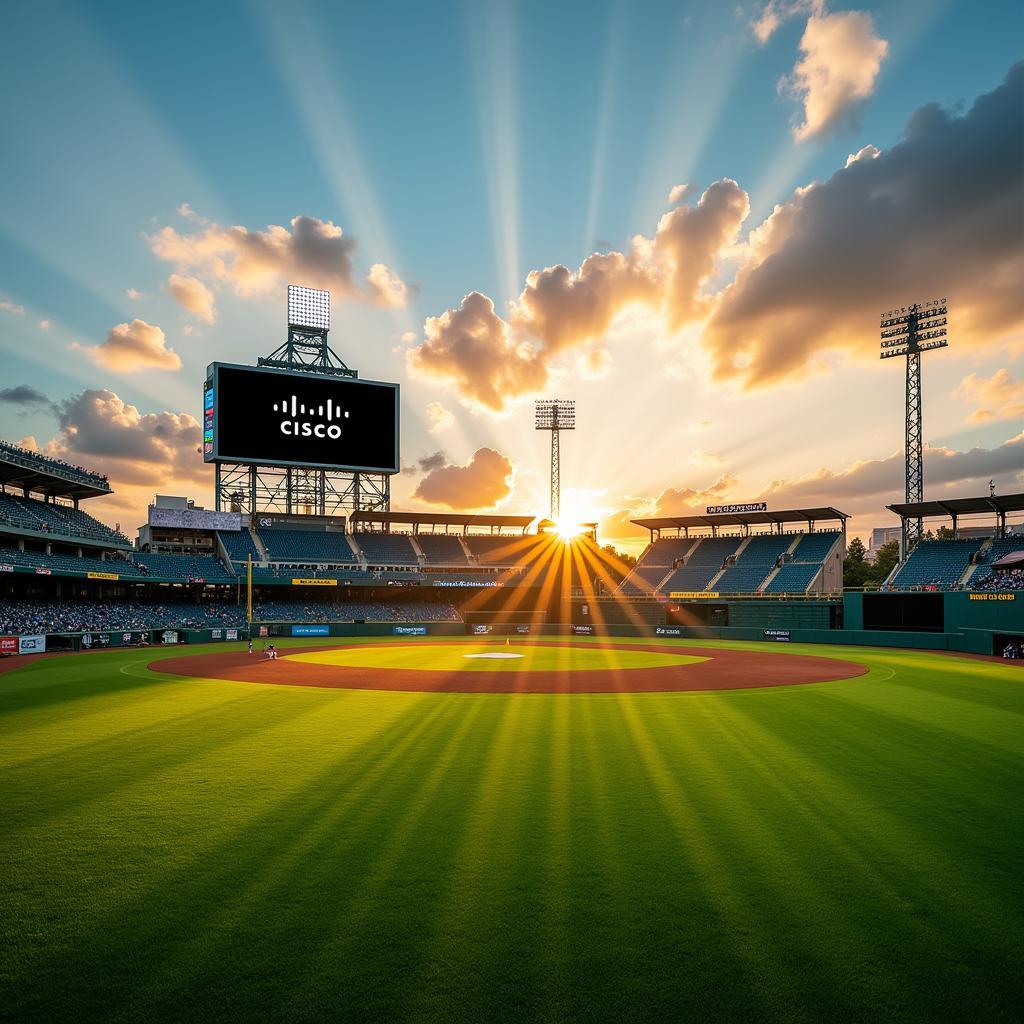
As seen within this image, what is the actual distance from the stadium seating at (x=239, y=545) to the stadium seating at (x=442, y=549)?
1879 cm

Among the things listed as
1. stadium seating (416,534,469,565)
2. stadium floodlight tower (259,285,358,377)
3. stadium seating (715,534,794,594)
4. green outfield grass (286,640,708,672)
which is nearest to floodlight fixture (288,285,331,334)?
stadium floodlight tower (259,285,358,377)

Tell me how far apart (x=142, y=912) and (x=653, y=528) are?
68718 mm

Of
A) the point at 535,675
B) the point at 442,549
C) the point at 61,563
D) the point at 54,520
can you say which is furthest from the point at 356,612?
the point at 535,675

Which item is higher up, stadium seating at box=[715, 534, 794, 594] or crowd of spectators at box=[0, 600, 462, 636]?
stadium seating at box=[715, 534, 794, 594]

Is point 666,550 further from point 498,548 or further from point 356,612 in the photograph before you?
point 356,612

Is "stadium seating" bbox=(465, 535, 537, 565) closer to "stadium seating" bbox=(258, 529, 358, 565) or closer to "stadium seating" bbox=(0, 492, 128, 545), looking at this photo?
"stadium seating" bbox=(258, 529, 358, 565)

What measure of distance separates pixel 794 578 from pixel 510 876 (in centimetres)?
5688

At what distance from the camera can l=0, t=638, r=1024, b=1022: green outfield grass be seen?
208 inches

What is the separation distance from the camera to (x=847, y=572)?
89.4 metres

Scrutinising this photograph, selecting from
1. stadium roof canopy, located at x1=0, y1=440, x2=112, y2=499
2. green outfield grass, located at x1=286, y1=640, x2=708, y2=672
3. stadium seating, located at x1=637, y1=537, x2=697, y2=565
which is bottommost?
green outfield grass, located at x1=286, y1=640, x2=708, y2=672

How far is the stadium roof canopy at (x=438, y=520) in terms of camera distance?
7050 cm

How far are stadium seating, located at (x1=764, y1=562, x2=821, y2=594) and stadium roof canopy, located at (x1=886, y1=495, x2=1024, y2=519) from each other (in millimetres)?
8761

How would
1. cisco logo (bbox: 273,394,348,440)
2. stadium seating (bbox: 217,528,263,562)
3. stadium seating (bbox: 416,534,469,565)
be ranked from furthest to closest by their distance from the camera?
stadium seating (bbox: 416,534,469,565) → stadium seating (bbox: 217,528,263,562) → cisco logo (bbox: 273,394,348,440)

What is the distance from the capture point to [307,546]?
222 ft
